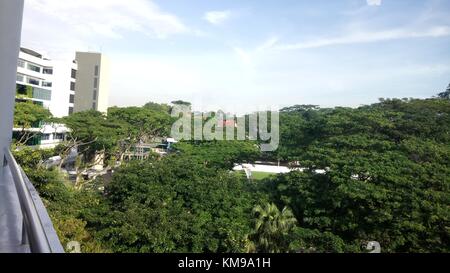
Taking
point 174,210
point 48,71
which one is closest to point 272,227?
point 174,210

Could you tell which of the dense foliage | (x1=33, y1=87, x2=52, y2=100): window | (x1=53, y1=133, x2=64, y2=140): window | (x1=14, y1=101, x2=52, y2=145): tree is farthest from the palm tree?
(x1=33, y1=87, x2=52, y2=100): window

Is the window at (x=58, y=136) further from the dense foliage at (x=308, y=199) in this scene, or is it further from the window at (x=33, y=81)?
the dense foliage at (x=308, y=199)

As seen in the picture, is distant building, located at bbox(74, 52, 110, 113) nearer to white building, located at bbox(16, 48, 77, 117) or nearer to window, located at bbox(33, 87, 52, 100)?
white building, located at bbox(16, 48, 77, 117)

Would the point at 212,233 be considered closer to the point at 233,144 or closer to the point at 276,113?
the point at 233,144

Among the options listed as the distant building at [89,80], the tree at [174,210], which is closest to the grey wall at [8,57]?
the tree at [174,210]

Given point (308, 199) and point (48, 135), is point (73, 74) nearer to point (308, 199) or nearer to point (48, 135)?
point (48, 135)

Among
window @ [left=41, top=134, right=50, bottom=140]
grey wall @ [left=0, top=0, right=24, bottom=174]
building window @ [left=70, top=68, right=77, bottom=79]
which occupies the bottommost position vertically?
grey wall @ [left=0, top=0, right=24, bottom=174]
